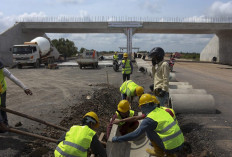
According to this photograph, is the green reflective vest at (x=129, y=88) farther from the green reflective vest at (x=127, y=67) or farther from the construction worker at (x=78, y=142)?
the green reflective vest at (x=127, y=67)

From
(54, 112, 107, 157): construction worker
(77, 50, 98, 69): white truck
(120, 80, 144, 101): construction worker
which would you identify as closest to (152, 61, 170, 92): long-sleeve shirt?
(120, 80, 144, 101): construction worker

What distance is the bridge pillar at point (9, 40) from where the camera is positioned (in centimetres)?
2845

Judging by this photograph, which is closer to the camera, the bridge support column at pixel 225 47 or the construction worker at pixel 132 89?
the construction worker at pixel 132 89

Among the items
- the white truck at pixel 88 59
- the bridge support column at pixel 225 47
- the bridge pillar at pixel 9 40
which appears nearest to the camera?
the white truck at pixel 88 59

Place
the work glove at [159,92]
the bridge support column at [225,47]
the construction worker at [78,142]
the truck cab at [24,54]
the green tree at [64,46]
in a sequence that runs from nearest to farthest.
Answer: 1. the construction worker at [78,142]
2. the work glove at [159,92]
3. the truck cab at [24,54]
4. the bridge support column at [225,47]
5. the green tree at [64,46]

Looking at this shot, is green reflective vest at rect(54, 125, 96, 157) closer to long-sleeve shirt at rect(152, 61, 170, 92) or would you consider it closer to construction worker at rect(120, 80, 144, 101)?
long-sleeve shirt at rect(152, 61, 170, 92)

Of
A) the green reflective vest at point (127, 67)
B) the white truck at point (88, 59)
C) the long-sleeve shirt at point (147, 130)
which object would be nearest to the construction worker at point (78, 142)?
the long-sleeve shirt at point (147, 130)

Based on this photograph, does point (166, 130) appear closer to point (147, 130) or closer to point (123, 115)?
point (147, 130)

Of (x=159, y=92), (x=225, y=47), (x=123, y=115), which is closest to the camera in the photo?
(x=123, y=115)

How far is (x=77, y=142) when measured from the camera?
2865 millimetres

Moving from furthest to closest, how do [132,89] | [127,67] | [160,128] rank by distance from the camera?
[127,67]
[132,89]
[160,128]

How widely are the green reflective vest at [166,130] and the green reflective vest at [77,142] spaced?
983mm

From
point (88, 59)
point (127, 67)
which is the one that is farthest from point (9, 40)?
point (127, 67)

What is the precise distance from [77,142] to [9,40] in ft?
99.4
